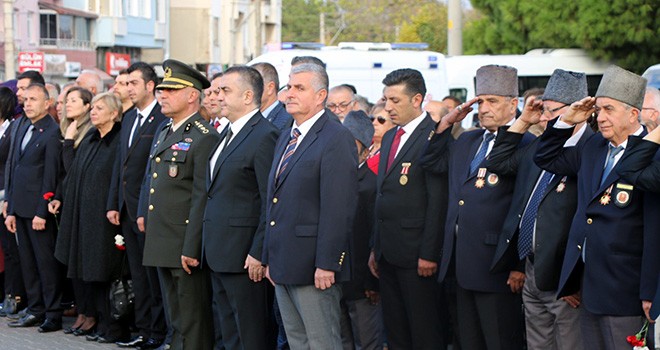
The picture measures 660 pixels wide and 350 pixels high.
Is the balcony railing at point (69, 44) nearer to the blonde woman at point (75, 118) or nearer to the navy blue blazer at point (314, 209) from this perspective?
the blonde woman at point (75, 118)

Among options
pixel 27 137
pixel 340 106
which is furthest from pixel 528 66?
pixel 27 137

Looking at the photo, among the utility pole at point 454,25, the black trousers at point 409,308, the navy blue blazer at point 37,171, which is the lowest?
the black trousers at point 409,308

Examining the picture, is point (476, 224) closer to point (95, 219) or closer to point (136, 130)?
point (136, 130)

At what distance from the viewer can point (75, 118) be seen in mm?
10961

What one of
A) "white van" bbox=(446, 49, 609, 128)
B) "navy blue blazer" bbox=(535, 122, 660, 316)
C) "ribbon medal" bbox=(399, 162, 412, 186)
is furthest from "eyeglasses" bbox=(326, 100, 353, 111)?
"white van" bbox=(446, 49, 609, 128)

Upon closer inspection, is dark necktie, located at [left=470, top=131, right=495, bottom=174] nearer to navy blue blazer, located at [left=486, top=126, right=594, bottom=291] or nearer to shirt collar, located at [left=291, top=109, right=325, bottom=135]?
navy blue blazer, located at [left=486, top=126, right=594, bottom=291]

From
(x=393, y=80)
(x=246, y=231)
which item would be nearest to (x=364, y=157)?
(x=393, y=80)

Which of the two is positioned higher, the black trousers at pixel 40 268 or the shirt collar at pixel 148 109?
the shirt collar at pixel 148 109

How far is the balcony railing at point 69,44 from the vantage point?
147 ft

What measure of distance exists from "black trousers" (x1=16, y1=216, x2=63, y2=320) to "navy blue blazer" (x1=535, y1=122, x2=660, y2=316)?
19.2 feet

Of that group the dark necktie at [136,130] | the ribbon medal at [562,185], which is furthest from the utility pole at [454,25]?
the ribbon medal at [562,185]

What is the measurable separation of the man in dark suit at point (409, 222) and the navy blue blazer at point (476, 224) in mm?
443

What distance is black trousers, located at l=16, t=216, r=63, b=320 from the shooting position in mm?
11109

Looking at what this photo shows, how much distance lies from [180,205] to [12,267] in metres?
3.86
